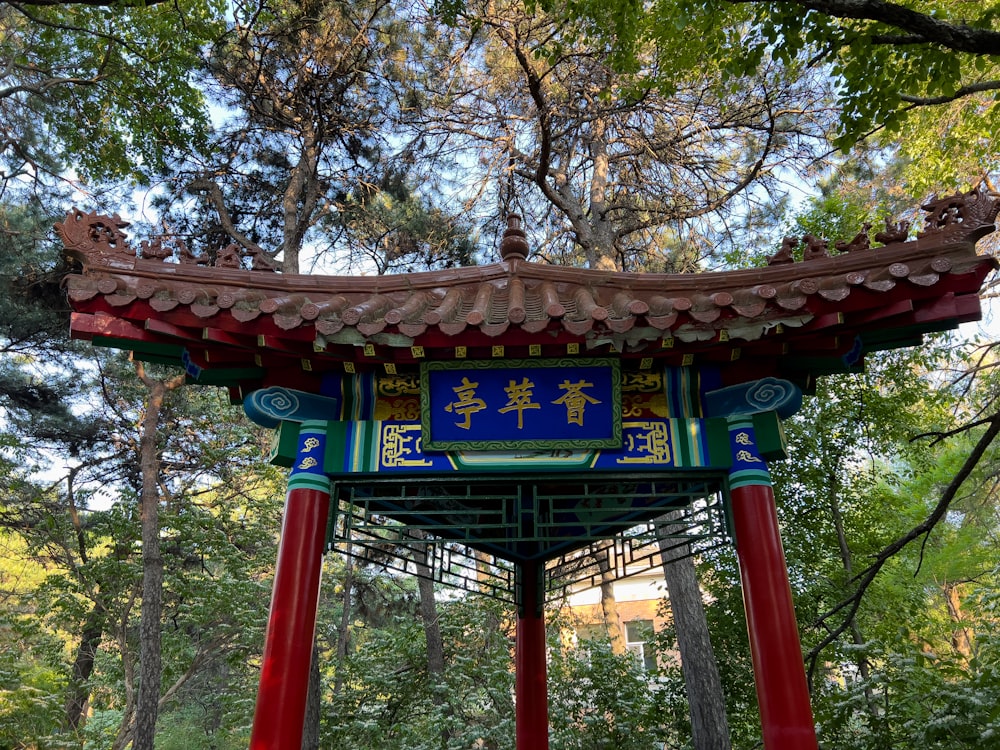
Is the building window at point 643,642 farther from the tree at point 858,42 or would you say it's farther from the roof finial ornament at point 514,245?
the tree at point 858,42

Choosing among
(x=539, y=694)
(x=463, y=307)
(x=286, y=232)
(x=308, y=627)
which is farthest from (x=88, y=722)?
(x=463, y=307)

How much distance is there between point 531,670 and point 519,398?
3030mm

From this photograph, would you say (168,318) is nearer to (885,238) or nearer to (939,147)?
(885,238)

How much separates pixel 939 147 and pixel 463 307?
762cm

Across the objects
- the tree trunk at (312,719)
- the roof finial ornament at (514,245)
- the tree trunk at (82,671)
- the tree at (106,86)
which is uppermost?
the tree at (106,86)

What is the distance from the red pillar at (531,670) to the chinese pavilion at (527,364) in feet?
6.46

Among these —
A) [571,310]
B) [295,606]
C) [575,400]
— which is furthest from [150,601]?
[571,310]

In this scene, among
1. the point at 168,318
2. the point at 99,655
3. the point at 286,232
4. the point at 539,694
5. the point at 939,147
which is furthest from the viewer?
the point at 99,655

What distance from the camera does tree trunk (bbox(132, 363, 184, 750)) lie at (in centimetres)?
981

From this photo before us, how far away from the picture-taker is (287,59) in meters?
11.7

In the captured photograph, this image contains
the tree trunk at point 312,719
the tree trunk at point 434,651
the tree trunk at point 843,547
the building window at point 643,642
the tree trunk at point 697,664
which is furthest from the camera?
the tree trunk at point 434,651

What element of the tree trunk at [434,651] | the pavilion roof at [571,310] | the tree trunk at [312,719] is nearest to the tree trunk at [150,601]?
the tree trunk at [312,719]

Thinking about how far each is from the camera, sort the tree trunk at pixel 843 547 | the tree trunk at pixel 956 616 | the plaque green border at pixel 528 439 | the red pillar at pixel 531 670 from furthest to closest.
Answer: the tree trunk at pixel 956 616, the tree trunk at pixel 843 547, the red pillar at pixel 531 670, the plaque green border at pixel 528 439

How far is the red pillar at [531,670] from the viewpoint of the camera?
6281 millimetres
